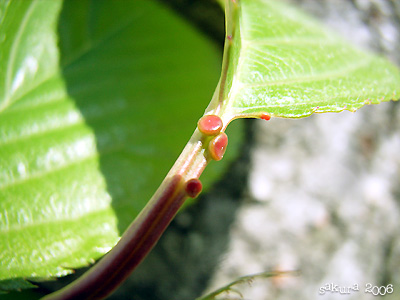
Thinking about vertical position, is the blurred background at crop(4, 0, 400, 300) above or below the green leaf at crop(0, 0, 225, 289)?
below

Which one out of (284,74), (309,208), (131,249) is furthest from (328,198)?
(131,249)

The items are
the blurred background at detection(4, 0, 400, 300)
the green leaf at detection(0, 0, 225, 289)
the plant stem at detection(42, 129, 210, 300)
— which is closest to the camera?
the plant stem at detection(42, 129, 210, 300)

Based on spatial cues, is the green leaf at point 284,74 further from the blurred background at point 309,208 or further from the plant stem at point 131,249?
the blurred background at point 309,208

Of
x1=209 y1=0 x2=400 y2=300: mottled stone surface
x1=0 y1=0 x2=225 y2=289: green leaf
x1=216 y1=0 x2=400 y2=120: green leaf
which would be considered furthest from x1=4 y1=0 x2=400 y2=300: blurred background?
x1=216 y1=0 x2=400 y2=120: green leaf

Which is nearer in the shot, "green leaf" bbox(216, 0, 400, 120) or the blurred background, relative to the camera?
"green leaf" bbox(216, 0, 400, 120)

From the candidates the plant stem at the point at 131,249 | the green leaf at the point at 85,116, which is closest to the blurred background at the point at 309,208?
the green leaf at the point at 85,116

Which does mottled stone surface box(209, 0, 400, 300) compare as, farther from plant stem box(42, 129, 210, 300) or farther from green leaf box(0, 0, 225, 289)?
plant stem box(42, 129, 210, 300)
